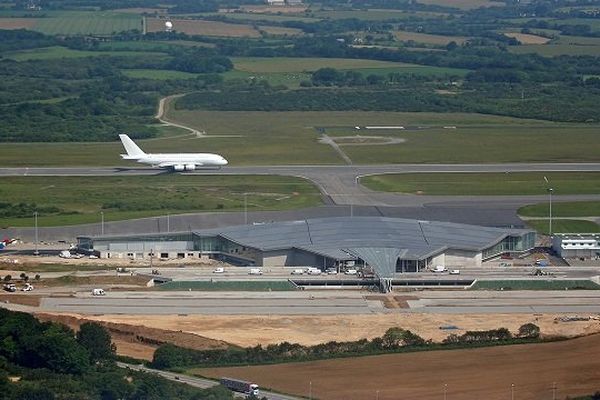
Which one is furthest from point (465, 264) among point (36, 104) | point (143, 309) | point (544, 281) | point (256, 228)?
point (36, 104)

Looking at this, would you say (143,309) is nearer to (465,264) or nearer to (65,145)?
(465,264)

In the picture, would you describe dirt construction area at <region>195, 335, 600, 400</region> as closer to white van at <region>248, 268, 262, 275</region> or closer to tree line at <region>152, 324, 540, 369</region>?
tree line at <region>152, 324, 540, 369</region>

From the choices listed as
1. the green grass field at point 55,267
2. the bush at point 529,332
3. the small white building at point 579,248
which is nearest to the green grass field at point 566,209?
the small white building at point 579,248

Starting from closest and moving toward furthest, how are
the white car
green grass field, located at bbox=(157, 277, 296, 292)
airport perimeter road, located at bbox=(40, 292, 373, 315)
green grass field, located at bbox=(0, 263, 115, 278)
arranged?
airport perimeter road, located at bbox=(40, 292, 373, 315) < the white car < green grass field, located at bbox=(157, 277, 296, 292) < green grass field, located at bbox=(0, 263, 115, 278)

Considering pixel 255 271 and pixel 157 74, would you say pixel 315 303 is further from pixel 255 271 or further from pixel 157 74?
pixel 157 74

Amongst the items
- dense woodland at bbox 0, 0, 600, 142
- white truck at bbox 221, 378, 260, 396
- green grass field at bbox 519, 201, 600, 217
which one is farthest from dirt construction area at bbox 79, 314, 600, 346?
dense woodland at bbox 0, 0, 600, 142

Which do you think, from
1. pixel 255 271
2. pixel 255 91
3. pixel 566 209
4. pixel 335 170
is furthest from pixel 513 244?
pixel 255 91

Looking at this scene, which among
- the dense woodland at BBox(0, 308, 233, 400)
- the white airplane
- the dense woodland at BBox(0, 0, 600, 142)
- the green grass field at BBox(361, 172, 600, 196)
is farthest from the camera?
the dense woodland at BBox(0, 0, 600, 142)
